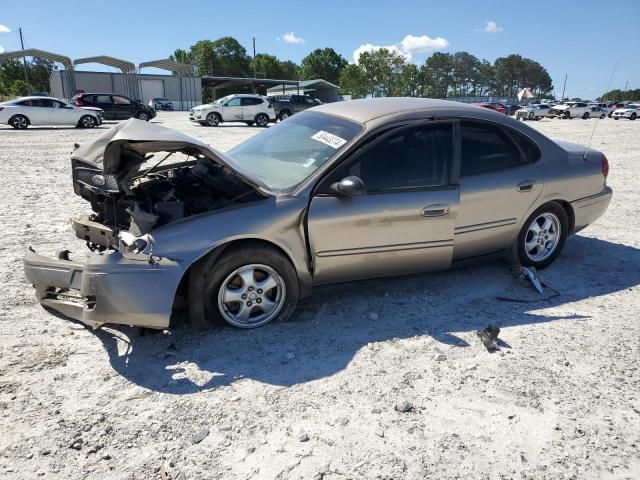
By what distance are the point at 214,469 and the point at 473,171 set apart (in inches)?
121

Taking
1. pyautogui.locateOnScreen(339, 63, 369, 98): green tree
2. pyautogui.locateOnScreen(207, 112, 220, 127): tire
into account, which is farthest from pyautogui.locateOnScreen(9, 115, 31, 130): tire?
pyautogui.locateOnScreen(339, 63, 369, 98): green tree

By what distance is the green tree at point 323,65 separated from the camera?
10194 cm

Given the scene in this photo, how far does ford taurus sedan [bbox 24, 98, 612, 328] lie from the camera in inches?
126

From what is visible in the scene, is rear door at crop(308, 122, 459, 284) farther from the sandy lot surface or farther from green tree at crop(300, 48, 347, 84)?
green tree at crop(300, 48, 347, 84)

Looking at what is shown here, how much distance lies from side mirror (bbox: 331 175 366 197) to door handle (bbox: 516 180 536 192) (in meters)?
1.68

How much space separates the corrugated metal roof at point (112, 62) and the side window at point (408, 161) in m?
51.8

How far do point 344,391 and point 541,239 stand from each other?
9.36 ft

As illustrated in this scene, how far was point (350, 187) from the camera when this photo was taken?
135 inches

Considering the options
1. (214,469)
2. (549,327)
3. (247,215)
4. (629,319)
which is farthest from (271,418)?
(629,319)

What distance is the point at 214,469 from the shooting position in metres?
2.29

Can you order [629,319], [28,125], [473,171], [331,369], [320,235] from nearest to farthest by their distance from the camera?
[331,369] → [320,235] → [629,319] → [473,171] → [28,125]

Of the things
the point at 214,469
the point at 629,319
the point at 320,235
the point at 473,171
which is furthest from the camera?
the point at 473,171

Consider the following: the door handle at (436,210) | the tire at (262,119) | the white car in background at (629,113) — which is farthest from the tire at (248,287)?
the white car in background at (629,113)

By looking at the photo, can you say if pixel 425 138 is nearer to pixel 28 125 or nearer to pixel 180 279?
pixel 180 279
